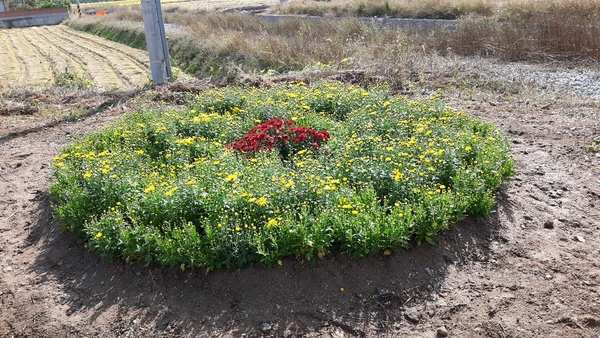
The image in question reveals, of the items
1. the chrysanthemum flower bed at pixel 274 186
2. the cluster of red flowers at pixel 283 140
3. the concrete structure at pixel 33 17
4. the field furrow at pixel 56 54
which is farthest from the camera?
the concrete structure at pixel 33 17

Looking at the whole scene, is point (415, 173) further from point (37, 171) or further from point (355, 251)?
point (37, 171)

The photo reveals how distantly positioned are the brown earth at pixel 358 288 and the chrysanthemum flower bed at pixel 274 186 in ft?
0.53

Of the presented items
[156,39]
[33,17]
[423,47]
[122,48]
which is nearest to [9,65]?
[122,48]

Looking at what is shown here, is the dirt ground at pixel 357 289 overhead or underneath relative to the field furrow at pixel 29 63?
overhead

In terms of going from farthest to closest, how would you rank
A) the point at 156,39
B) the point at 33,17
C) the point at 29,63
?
the point at 33,17, the point at 29,63, the point at 156,39

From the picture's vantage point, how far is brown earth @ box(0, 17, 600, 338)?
3566mm

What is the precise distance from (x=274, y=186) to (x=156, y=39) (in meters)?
7.25

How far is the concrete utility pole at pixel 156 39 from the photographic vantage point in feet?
33.8

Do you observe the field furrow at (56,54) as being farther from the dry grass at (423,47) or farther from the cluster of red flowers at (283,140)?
the cluster of red flowers at (283,140)

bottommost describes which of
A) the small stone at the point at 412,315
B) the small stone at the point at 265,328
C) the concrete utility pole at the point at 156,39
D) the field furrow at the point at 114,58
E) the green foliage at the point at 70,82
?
the field furrow at the point at 114,58

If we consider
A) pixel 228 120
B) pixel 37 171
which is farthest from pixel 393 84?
pixel 37 171

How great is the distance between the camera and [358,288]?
3.81 m

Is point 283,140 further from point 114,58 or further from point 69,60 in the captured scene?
point 69,60

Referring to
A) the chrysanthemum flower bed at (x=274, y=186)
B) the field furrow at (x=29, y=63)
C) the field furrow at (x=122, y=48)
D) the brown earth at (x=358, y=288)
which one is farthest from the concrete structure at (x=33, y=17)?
the brown earth at (x=358, y=288)
